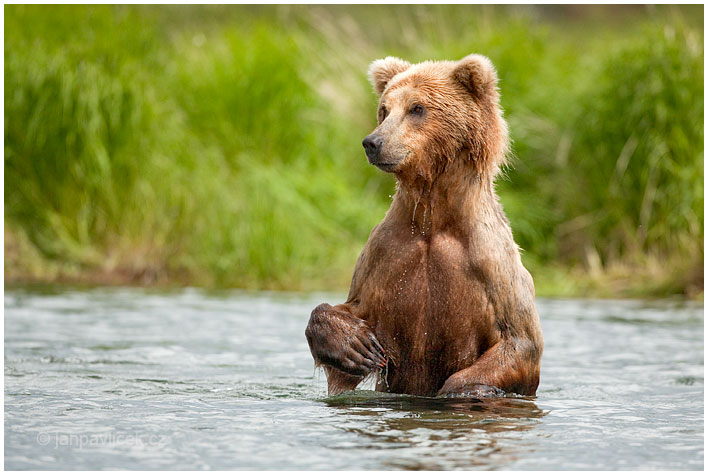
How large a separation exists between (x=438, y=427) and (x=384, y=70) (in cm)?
191

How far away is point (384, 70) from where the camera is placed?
5.44 m

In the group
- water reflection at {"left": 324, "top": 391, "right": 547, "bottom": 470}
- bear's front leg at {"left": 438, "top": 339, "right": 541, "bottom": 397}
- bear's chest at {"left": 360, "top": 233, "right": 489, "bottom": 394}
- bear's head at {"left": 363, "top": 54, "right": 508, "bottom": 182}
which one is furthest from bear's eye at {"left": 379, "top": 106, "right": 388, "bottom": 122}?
water reflection at {"left": 324, "top": 391, "right": 547, "bottom": 470}

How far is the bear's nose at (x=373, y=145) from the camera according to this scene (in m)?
4.84

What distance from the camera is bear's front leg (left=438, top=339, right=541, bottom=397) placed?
16.0 ft

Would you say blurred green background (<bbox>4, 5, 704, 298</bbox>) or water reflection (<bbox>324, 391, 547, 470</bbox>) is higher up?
blurred green background (<bbox>4, 5, 704, 298</bbox>)

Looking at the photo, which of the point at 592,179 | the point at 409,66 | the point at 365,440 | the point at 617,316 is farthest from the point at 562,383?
the point at 592,179

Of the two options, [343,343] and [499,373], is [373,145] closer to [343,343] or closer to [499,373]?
[343,343]

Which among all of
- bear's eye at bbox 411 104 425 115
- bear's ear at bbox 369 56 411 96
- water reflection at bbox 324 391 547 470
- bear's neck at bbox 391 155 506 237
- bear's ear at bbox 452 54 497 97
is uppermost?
bear's ear at bbox 369 56 411 96

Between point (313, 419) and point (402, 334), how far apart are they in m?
0.67

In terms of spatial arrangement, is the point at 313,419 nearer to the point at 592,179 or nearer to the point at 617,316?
the point at 617,316

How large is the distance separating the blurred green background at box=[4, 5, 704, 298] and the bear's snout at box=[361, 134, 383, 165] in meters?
6.27

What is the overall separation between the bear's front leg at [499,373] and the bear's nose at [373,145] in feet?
3.34

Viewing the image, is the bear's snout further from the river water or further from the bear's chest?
the river water

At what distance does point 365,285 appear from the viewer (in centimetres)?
510
